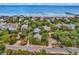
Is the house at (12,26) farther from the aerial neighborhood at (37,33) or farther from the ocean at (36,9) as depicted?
the ocean at (36,9)

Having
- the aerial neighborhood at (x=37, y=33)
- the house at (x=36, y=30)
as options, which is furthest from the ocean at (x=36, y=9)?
the house at (x=36, y=30)

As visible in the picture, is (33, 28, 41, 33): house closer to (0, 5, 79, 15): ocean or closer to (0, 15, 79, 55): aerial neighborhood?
(0, 15, 79, 55): aerial neighborhood

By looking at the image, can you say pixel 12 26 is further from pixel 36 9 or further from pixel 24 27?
pixel 36 9

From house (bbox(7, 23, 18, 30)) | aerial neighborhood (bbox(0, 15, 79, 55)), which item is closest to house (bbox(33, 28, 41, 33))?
aerial neighborhood (bbox(0, 15, 79, 55))

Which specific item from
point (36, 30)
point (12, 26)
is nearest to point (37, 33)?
point (36, 30)

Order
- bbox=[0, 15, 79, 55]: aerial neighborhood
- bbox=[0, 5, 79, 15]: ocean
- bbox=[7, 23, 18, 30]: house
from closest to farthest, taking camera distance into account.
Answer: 1. bbox=[0, 15, 79, 55]: aerial neighborhood
2. bbox=[7, 23, 18, 30]: house
3. bbox=[0, 5, 79, 15]: ocean

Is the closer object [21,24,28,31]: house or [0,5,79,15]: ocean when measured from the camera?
[21,24,28,31]: house
